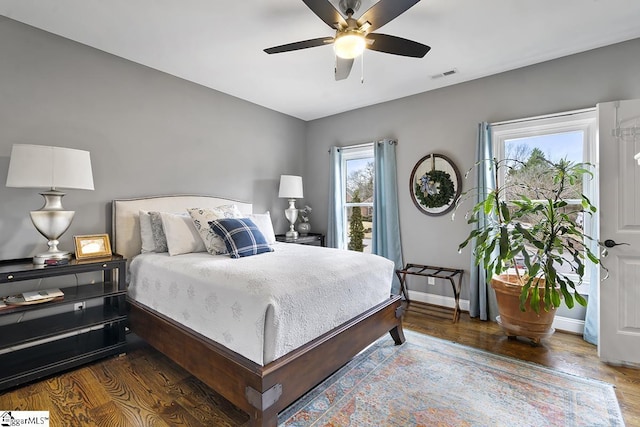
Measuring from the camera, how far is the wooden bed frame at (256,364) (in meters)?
1.54

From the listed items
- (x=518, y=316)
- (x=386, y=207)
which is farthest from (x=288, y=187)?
(x=518, y=316)

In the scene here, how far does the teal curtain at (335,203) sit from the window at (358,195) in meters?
0.09

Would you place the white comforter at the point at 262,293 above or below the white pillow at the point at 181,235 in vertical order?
below

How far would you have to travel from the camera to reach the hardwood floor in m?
1.74

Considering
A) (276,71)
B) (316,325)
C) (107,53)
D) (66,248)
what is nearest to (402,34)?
(276,71)

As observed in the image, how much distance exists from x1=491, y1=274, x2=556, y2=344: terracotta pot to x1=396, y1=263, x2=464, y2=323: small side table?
0.48 metres

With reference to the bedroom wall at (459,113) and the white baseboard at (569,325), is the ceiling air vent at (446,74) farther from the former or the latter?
the white baseboard at (569,325)

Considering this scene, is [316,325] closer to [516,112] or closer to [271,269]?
[271,269]

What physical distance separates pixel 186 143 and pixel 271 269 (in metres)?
2.25

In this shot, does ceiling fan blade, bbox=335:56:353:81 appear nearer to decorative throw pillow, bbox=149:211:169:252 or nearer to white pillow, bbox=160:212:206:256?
white pillow, bbox=160:212:206:256

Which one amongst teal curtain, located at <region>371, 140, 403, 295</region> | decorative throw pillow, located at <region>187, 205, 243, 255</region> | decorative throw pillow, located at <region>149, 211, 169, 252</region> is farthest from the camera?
teal curtain, located at <region>371, 140, 403, 295</region>

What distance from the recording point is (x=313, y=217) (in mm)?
5012

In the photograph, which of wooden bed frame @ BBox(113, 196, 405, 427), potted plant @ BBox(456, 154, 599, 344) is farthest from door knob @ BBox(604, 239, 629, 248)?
wooden bed frame @ BBox(113, 196, 405, 427)

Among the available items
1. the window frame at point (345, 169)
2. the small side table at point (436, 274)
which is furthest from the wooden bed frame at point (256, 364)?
the window frame at point (345, 169)
